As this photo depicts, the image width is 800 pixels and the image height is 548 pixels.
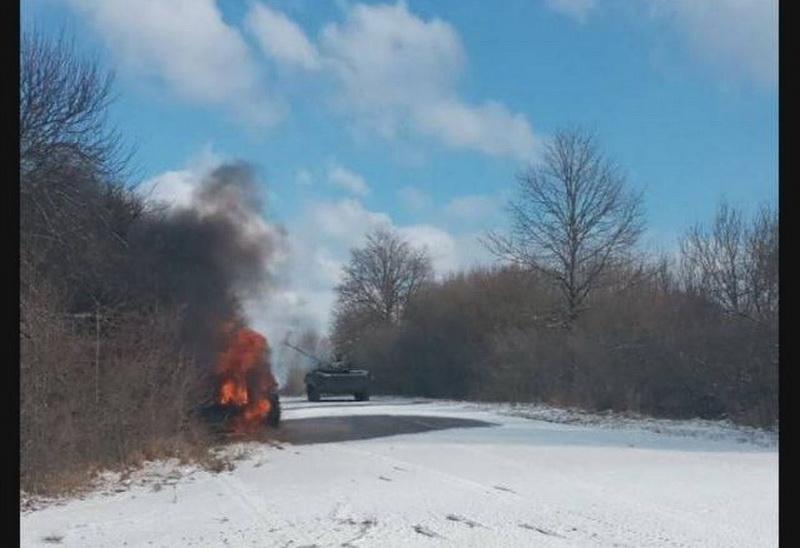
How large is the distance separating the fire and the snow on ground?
2.87 m

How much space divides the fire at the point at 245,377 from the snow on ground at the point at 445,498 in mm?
2874

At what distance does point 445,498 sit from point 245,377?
1211 centimetres

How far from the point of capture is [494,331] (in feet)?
165

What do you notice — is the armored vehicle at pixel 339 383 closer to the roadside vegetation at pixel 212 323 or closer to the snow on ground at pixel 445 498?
the roadside vegetation at pixel 212 323

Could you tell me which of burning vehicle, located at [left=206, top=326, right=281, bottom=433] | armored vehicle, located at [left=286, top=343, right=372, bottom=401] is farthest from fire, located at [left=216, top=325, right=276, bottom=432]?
armored vehicle, located at [left=286, top=343, right=372, bottom=401]

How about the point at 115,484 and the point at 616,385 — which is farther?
the point at 616,385

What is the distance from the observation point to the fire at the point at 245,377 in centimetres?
2269

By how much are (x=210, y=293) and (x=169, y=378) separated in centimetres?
440

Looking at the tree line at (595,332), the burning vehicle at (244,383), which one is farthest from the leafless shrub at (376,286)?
the burning vehicle at (244,383)

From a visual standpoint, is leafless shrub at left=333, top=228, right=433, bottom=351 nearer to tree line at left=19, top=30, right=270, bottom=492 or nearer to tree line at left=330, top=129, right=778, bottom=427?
tree line at left=330, top=129, right=778, bottom=427

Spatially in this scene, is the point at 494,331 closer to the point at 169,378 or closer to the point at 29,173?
the point at 169,378

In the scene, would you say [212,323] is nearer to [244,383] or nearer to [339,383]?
[244,383]

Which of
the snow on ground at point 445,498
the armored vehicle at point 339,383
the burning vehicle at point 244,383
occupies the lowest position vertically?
the armored vehicle at point 339,383
